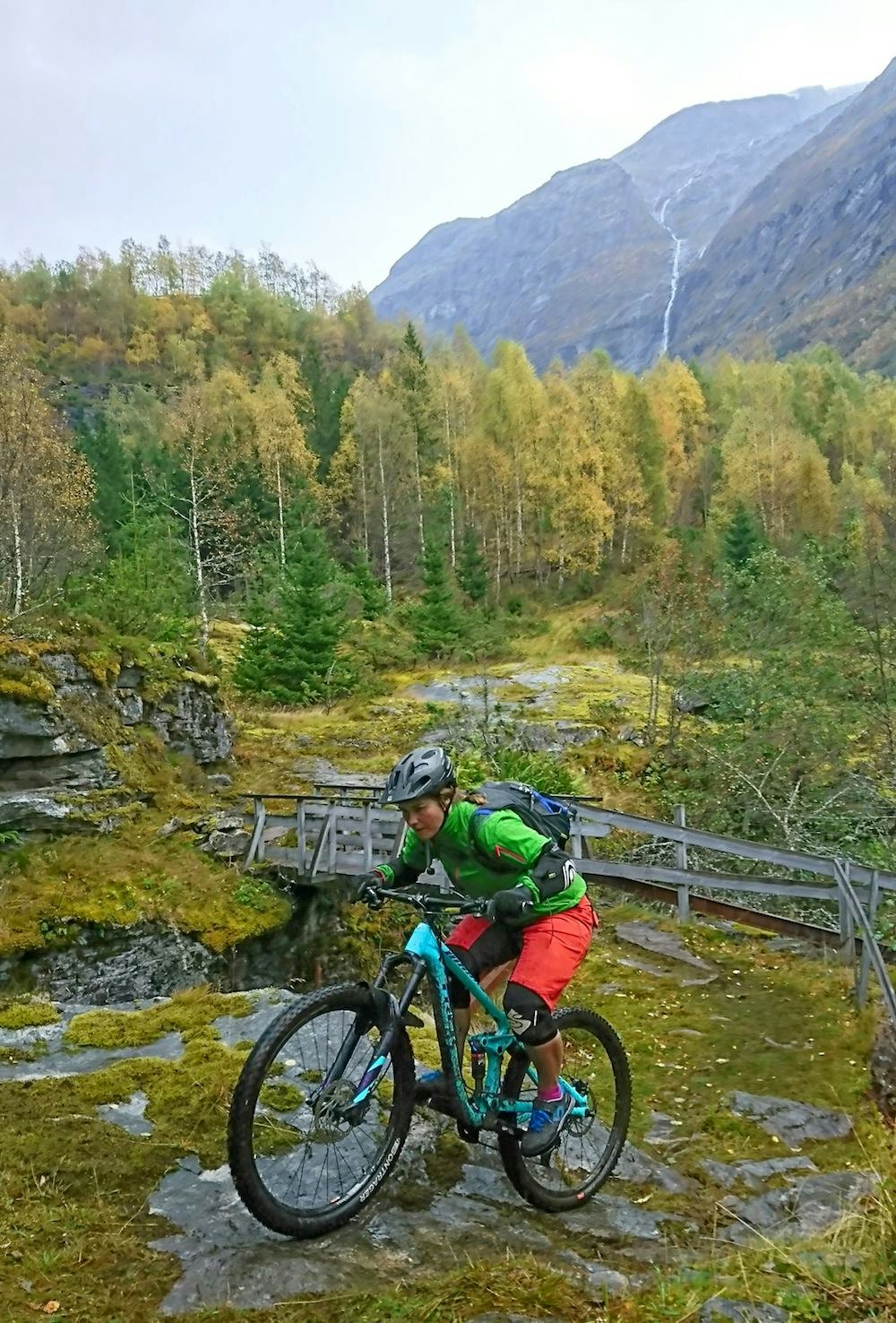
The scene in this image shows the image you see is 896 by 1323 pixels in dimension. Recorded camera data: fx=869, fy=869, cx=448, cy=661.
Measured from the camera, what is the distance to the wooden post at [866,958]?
6391mm

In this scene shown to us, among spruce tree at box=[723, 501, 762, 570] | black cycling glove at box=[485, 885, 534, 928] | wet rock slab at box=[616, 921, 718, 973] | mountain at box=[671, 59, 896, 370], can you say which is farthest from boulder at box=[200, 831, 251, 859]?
mountain at box=[671, 59, 896, 370]

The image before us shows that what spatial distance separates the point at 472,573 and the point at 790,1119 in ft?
121

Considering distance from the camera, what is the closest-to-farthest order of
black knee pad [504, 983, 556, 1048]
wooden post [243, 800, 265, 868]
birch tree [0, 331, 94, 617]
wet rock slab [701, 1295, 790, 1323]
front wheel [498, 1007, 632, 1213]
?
1. wet rock slab [701, 1295, 790, 1323]
2. black knee pad [504, 983, 556, 1048]
3. front wheel [498, 1007, 632, 1213]
4. wooden post [243, 800, 265, 868]
5. birch tree [0, 331, 94, 617]

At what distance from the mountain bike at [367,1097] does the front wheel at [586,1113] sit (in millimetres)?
10

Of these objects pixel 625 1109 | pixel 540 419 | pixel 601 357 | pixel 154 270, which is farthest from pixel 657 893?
pixel 154 270

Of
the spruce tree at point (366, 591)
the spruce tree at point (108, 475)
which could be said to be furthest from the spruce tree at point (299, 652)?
the spruce tree at point (108, 475)

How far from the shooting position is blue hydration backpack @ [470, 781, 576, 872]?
11.2 feet

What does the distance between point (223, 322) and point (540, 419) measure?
140ft

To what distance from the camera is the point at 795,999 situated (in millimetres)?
7016

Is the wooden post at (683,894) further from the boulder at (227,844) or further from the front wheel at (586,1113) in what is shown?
the boulder at (227,844)

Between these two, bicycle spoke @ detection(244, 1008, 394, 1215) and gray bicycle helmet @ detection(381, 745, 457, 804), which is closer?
bicycle spoke @ detection(244, 1008, 394, 1215)

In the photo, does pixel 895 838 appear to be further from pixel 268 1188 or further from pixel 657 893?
pixel 268 1188

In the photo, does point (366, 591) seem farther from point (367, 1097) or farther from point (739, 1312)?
point (739, 1312)

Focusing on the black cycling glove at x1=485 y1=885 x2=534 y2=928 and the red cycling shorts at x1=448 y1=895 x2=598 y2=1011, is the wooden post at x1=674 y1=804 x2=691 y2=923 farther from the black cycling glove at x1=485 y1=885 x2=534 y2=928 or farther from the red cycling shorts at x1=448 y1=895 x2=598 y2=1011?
the black cycling glove at x1=485 y1=885 x2=534 y2=928
